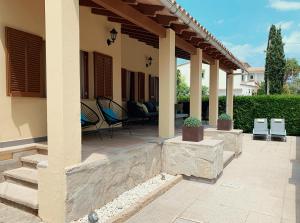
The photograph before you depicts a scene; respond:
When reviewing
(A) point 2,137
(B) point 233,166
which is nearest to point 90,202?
(A) point 2,137

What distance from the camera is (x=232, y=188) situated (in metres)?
6.11

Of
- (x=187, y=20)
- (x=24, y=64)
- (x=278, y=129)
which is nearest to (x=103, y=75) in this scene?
(x=24, y=64)

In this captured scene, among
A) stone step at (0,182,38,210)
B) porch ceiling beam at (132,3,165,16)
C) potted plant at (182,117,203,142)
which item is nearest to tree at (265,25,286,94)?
potted plant at (182,117,203,142)

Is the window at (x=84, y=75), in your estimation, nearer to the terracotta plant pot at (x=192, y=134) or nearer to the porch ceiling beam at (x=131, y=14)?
the porch ceiling beam at (x=131, y=14)

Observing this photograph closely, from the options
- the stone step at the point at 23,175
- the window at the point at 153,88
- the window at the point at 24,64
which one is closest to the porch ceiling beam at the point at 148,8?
the window at the point at 24,64

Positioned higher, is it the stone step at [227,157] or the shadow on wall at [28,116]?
the shadow on wall at [28,116]

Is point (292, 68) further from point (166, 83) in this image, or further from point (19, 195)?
point (19, 195)

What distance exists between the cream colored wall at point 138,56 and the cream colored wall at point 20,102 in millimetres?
5405

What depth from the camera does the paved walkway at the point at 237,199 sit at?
15.0 ft

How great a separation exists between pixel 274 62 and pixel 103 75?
2425 centimetres

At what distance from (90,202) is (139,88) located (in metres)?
8.49

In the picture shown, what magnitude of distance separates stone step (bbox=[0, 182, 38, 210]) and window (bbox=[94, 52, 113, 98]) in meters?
3.91

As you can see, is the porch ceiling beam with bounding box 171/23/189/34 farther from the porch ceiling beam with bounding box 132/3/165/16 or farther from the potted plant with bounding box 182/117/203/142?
the potted plant with bounding box 182/117/203/142

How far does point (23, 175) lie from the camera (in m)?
4.82
